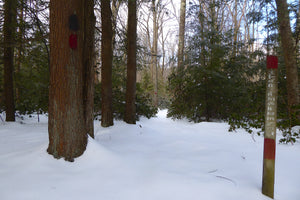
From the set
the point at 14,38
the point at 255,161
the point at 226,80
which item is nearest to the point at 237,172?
the point at 255,161

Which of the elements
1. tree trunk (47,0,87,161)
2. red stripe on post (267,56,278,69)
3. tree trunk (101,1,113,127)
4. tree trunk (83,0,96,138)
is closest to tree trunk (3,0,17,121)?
tree trunk (101,1,113,127)

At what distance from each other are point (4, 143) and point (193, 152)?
3676mm

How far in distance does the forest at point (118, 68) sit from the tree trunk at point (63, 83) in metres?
0.01

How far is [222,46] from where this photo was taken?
8.08 metres

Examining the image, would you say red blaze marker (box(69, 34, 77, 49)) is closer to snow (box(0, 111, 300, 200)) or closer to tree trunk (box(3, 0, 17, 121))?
snow (box(0, 111, 300, 200))

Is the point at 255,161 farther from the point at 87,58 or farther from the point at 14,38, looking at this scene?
the point at 14,38

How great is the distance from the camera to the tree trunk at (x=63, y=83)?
2678 mm

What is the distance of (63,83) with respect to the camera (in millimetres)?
2678

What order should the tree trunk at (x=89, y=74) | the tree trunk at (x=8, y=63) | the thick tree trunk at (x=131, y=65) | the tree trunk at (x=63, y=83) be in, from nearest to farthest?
the tree trunk at (x=63, y=83) < the tree trunk at (x=89, y=74) < the tree trunk at (x=8, y=63) < the thick tree trunk at (x=131, y=65)

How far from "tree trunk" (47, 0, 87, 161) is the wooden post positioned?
245cm

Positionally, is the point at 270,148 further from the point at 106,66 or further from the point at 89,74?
the point at 106,66

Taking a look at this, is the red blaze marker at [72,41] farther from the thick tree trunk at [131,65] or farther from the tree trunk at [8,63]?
the tree trunk at [8,63]

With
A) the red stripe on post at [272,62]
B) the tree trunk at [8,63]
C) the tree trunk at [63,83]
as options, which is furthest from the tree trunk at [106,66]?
the red stripe on post at [272,62]

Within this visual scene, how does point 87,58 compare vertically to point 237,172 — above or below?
above
